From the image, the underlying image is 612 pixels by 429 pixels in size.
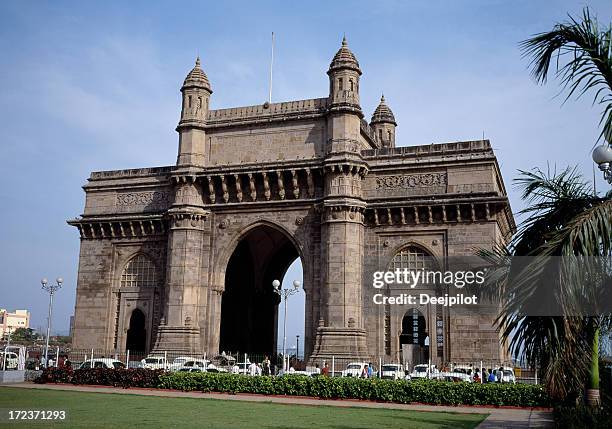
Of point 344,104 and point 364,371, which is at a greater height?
point 344,104

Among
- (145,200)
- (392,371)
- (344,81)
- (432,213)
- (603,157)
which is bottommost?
(392,371)

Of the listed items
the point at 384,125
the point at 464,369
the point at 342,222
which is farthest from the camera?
the point at 384,125

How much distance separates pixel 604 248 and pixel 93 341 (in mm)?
34277

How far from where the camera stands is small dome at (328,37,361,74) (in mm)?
34906

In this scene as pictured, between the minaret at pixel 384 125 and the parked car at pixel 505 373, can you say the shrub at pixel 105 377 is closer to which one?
the parked car at pixel 505 373

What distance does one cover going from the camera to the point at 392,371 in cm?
3048

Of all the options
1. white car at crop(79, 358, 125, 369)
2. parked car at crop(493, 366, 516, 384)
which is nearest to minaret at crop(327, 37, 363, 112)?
parked car at crop(493, 366, 516, 384)

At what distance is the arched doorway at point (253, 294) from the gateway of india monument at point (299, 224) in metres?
0.24

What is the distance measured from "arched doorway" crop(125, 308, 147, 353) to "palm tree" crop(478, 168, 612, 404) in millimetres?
30824

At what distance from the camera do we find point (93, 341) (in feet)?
126

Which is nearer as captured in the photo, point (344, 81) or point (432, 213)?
point (432, 213)

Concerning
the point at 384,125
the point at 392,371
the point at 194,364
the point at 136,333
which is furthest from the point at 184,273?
the point at 384,125

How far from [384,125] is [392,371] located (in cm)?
2243

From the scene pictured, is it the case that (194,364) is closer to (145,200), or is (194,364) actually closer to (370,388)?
(370,388)
